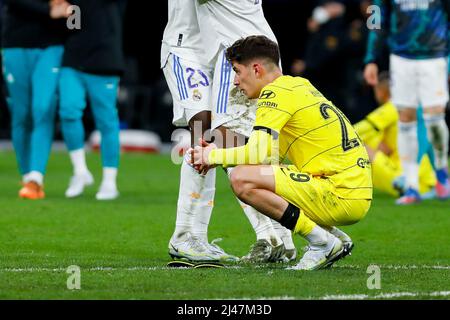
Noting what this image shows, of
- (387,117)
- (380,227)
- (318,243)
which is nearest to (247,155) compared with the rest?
(318,243)

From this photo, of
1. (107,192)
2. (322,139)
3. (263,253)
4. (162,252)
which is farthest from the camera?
(107,192)

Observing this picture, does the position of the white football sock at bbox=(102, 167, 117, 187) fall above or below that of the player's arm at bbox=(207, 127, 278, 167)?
below

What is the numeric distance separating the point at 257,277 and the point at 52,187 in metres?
6.98

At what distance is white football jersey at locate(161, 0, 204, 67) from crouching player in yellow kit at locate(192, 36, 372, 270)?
829mm

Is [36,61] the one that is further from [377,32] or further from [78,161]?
[377,32]

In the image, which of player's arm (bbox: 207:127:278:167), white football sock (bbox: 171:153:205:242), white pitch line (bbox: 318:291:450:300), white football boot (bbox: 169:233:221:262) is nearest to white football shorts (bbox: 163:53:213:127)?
white football sock (bbox: 171:153:205:242)

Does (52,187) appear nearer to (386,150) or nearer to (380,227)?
(386,150)

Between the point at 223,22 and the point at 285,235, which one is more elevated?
the point at 223,22

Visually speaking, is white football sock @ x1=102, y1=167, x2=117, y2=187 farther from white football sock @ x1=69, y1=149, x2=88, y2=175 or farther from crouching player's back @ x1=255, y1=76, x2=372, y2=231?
crouching player's back @ x1=255, y1=76, x2=372, y2=231

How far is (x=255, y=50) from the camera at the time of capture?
6.74 m

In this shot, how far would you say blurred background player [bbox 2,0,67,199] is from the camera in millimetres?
11555

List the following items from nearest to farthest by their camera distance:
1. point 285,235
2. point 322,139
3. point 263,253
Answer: point 322,139
point 263,253
point 285,235

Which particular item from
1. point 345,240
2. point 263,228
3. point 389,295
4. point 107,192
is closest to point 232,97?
point 263,228

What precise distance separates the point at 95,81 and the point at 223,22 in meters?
4.32
